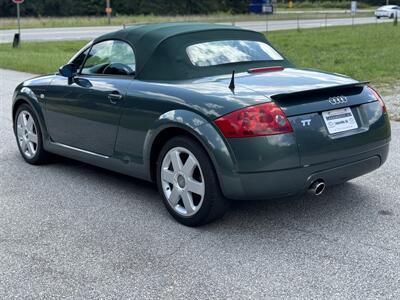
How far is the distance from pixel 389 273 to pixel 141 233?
1798 millimetres

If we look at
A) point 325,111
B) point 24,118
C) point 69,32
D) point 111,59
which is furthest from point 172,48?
point 69,32

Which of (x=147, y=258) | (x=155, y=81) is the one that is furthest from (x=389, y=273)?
(x=155, y=81)

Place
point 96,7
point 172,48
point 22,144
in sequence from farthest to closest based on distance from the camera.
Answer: point 96,7
point 22,144
point 172,48

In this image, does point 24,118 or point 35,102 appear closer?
point 35,102

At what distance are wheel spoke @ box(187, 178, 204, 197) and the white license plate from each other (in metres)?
1.01

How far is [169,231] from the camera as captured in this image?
4309mm

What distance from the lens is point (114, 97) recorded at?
16.0 ft

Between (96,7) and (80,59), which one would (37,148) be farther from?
(96,7)

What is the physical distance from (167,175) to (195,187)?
34 cm

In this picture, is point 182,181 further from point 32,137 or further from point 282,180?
point 32,137

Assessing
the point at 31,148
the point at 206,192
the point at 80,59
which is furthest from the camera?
the point at 31,148

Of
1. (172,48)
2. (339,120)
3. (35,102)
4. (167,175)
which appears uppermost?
(172,48)

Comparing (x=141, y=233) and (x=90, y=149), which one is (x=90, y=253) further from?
(x=90, y=149)

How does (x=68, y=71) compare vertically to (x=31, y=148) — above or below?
above
